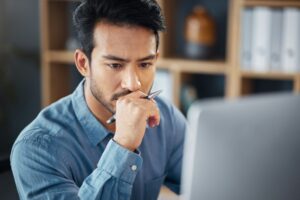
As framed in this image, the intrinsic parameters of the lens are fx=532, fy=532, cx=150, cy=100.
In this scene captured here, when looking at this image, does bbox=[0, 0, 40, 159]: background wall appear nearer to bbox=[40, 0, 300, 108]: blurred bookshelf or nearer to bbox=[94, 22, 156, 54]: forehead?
bbox=[40, 0, 300, 108]: blurred bookshelf

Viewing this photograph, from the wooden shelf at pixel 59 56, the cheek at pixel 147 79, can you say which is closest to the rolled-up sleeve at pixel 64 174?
the cheek at pixel 147 79

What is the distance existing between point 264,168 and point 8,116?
121 inches

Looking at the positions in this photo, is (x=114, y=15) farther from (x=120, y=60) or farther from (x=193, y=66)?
(x=193, y=66)

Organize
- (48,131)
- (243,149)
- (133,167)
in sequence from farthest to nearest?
(48,131)
(133,167)
(243,149)

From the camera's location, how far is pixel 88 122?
139 centimetres

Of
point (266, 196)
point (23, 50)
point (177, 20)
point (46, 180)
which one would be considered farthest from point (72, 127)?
point (23, 50)

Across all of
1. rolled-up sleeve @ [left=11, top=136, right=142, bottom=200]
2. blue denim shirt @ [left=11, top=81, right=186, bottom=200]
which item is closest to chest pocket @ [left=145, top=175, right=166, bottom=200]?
blue denim shirt @ [left=11, top=81, right=186, bottom=200]

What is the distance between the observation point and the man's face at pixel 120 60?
1.34 meters

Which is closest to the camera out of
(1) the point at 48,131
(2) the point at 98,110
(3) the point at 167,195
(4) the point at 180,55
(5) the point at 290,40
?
(1) the point at 48,131

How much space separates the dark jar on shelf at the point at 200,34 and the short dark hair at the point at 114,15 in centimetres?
154

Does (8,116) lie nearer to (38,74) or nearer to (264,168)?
(38,74)

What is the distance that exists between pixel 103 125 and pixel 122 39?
24cm

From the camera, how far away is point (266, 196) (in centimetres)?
88

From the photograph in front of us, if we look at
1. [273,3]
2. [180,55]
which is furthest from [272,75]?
[180,55]
